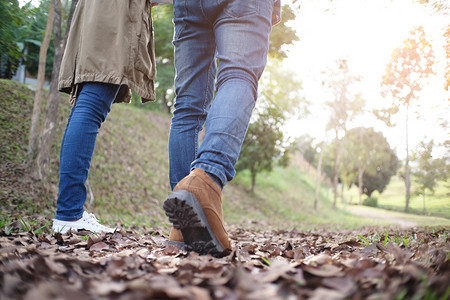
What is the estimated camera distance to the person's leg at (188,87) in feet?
5.44

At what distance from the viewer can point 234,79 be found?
139cm

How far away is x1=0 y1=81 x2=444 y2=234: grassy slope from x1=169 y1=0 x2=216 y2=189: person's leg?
7.21 ft

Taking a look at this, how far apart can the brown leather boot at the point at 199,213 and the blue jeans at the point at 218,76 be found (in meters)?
0.07

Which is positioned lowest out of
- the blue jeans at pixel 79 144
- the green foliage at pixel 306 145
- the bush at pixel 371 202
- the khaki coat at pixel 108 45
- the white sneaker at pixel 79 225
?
the bush at pixel 371 202

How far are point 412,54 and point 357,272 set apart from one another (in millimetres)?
3004

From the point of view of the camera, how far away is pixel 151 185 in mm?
7531

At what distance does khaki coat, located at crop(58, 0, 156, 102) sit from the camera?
5.52 ft

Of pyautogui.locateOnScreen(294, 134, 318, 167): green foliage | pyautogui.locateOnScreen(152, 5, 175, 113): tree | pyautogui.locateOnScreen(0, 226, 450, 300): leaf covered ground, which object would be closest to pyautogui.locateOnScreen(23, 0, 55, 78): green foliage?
pyautogui.locateOnScreen(152, 5, 175, 113): tree

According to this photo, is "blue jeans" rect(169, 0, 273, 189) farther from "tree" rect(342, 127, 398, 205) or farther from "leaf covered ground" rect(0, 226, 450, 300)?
"tree" rect(342, 127, 398, 205)

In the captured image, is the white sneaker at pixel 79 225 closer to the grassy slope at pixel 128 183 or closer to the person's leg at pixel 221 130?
the person's leg at pixel 221 130

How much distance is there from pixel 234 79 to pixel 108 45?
2.68ft

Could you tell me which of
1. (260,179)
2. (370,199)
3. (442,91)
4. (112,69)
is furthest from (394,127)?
(260,179)

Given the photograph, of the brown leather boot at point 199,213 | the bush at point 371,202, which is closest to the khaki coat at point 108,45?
the brown leather boot at point 199,213

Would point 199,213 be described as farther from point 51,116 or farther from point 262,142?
point 262,142
